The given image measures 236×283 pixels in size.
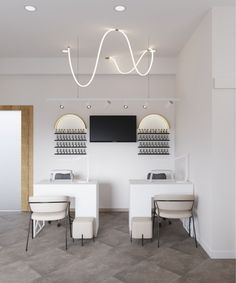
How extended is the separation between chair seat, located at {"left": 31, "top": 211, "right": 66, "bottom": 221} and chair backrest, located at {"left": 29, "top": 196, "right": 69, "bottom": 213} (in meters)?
0.10

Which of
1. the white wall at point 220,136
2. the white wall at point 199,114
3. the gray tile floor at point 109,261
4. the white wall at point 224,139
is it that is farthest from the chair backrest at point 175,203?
the gray tile floor at point 109,261

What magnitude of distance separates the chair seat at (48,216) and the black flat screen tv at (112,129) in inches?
81.4

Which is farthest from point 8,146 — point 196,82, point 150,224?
point 196,82

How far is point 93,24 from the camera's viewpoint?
3738 mm

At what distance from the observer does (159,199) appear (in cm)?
362

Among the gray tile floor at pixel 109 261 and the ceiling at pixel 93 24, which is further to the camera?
the ceiling at pixel 93 24

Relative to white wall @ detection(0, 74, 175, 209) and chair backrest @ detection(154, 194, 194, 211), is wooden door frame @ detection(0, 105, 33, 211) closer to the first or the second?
white wall @ detection(0, 74, 175, 209)

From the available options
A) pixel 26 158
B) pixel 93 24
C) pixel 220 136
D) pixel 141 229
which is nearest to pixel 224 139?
pixel 220 136

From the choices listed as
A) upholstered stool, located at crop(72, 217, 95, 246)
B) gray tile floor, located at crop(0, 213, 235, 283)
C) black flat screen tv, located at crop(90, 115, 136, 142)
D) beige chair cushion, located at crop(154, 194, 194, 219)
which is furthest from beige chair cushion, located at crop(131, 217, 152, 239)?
→ black flat screen tv, located at crop(90, 115, 136, 142)

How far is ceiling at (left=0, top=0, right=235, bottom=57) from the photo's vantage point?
3.19 m

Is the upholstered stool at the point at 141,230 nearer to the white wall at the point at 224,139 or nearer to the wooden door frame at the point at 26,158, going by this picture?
the white wall at the point at 224,139

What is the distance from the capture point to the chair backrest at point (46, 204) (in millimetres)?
3475

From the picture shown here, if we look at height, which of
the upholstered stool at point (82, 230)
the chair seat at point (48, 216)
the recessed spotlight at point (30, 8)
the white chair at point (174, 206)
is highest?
the recessed spotlight at point (30, 8)

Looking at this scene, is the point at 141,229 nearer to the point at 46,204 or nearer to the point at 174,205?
the point at 174,205
